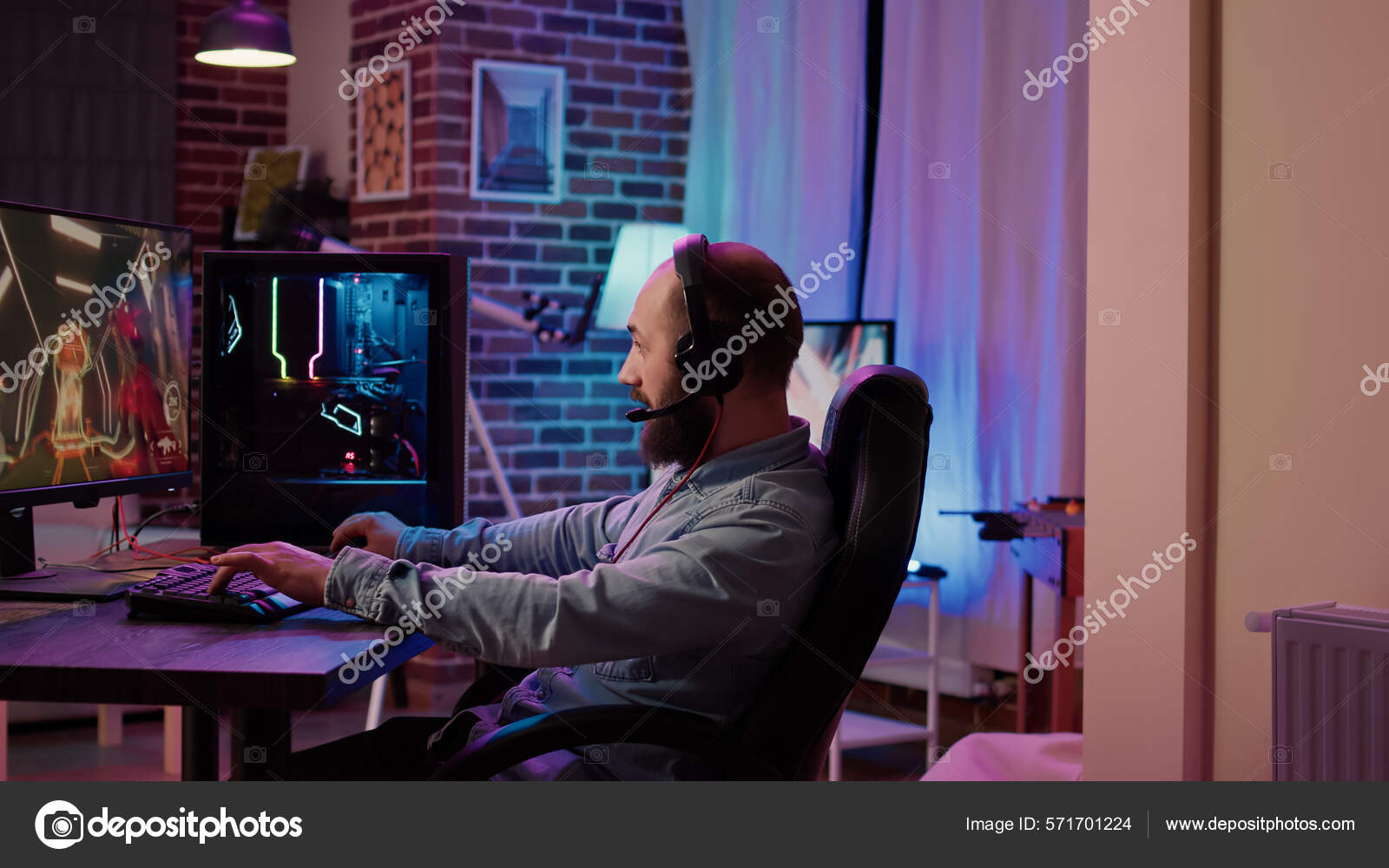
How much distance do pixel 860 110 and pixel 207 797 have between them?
10.6 feet

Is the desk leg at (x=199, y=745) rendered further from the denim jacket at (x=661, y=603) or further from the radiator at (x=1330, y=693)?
the radiator at (x=1330, y=693)

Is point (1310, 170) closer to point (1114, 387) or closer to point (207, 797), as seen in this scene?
point (1114, 387)

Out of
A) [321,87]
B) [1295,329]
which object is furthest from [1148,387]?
[321,87]

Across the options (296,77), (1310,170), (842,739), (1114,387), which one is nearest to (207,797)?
(1114,387)

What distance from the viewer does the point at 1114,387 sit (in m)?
1.91

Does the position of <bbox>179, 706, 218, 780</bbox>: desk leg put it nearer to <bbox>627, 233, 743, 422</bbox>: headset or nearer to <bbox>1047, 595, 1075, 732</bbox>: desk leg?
<bbox>627, 233, 743, 422</bbox>: headset

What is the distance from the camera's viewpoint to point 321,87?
4.77 meters

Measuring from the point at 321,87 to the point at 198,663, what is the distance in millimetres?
3950

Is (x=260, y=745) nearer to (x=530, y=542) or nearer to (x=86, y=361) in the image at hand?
(x=530, y=542)

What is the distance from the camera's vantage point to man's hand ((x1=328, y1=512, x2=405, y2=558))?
175 cm

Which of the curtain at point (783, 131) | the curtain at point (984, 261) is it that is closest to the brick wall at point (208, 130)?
the curtain at point (783, 131)

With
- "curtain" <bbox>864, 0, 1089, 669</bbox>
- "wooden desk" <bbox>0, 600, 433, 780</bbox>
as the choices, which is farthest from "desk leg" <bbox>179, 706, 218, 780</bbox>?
"curtain" <bbox>864, 0, 1089, 669</bbox>

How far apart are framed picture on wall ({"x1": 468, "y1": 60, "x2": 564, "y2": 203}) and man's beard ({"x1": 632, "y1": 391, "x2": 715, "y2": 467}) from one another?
8.91ft

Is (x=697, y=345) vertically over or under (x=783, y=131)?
under
